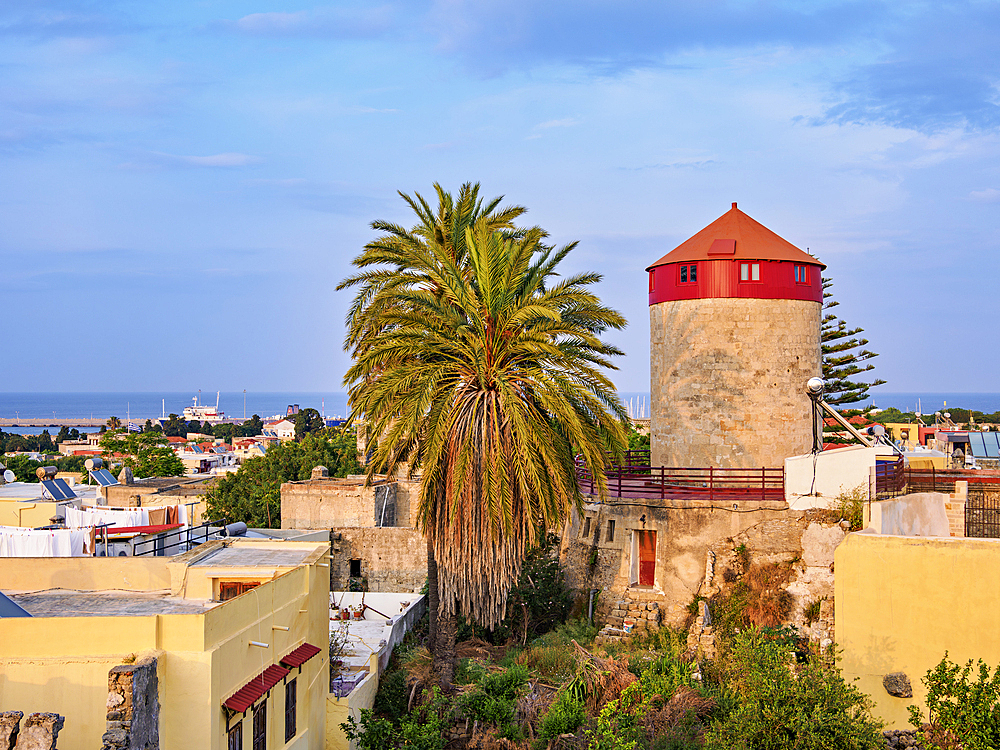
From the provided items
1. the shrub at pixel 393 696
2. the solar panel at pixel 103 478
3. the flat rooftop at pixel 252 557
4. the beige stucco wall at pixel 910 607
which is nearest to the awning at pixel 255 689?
the flat rooftop at pixel 252 557

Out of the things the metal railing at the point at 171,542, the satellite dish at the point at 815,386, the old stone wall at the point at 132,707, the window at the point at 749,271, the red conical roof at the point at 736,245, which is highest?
the red conical roof at the point at 736,245

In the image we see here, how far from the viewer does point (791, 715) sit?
553 inches

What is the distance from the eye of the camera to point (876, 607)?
17.7 metres

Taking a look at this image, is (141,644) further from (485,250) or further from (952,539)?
(952,539)

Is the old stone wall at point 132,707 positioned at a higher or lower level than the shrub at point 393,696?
higher

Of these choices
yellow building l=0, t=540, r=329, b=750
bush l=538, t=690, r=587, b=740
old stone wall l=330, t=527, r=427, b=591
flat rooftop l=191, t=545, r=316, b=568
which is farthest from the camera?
old stone wall l=330, t=527, r=427, b=591

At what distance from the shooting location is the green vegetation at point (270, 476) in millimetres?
33594

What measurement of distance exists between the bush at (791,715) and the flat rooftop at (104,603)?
815cm

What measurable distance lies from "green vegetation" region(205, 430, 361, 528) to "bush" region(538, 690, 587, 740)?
14.1m

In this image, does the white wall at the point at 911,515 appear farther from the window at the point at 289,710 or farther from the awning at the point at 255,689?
the awning at the point at 255,689

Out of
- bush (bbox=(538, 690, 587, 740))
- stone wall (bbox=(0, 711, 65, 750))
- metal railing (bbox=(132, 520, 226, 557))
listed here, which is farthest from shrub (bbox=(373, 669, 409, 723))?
stone wall (bbox=(0, 711, 65, 750))

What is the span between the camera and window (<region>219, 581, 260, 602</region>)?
1502 centimetres

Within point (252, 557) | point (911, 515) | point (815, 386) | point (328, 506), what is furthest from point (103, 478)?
point (911, 515)

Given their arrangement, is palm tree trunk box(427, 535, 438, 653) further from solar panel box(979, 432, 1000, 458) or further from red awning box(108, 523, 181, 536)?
solar panel box(979, 432, 1000, 458)
